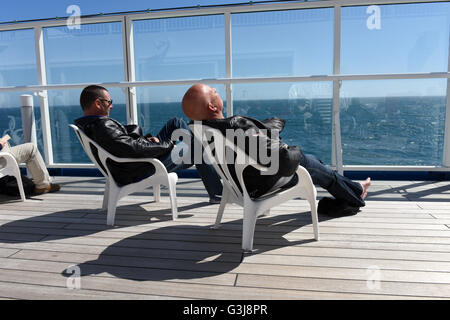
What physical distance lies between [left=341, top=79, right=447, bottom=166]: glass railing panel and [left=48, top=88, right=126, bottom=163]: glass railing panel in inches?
97.9

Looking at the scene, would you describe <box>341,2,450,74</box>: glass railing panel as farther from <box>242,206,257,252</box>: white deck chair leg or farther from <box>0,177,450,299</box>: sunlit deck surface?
<box>242,206,257,252</box>: white deck chair leg

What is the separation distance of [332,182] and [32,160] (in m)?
2.59

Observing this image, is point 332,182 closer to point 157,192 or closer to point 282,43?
point 157,192

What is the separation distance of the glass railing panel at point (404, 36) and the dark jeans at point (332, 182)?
55.0 inches

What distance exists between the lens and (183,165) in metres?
2.92

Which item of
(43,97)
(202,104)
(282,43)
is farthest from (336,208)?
(43,97)

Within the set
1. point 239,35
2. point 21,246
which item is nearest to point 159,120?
point 239,35

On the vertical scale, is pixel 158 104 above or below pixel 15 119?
above

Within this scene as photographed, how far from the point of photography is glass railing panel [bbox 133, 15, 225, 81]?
3910 mm

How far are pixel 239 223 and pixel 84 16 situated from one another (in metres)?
3.13

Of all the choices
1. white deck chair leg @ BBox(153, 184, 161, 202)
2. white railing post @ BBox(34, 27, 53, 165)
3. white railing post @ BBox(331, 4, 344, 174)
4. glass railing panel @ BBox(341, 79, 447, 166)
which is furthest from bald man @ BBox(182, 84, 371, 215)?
white railing post @ BBox(34, 27, 53, 165)
